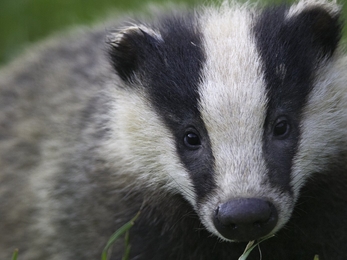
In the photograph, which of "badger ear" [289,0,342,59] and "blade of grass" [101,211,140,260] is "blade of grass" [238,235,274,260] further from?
"badger ear" [289,0,342,59]

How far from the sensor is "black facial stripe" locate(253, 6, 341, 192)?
366cm

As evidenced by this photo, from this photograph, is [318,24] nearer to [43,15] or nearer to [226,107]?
[226,107]

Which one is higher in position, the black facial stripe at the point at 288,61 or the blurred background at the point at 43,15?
the blurred background at the point at 43,15

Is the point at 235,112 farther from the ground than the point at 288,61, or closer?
closer

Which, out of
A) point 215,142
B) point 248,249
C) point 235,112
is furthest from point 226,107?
point 248,249

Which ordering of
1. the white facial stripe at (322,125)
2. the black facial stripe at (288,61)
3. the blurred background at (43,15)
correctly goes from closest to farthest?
the black facial stripe at (288,61) → the white facial stripe at (322,125) → the blurred background at (43,15)

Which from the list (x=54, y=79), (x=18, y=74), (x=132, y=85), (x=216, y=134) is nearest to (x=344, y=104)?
(x=216, y=134)

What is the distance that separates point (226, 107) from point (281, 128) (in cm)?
30

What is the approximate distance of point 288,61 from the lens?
150 inches

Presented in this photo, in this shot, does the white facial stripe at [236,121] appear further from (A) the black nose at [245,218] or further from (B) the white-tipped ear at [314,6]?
(B) the white-tipped ear at [314,6]

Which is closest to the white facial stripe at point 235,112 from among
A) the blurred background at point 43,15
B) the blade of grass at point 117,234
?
the blade of grass at point 117,234

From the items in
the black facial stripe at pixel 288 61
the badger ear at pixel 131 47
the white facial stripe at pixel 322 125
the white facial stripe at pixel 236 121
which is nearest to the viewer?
the white facial stripe at pixel 236 121

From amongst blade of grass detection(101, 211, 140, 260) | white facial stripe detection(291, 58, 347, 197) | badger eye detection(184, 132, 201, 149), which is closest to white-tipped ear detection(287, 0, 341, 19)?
white facial stripe detection(291, 58, 347, 197)

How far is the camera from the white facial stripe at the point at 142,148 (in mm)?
3906
